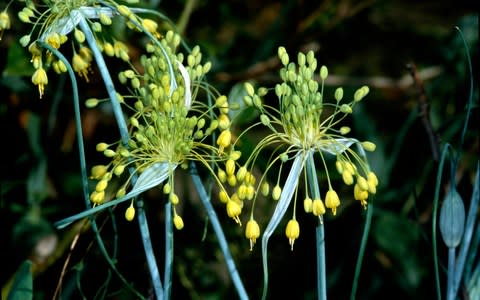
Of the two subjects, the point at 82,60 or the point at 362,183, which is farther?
the point at 82,60

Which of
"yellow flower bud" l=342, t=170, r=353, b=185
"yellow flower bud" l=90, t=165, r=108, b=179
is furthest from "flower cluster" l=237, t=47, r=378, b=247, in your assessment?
"yellow flower bud" l=90, t=165, r=108, b=179

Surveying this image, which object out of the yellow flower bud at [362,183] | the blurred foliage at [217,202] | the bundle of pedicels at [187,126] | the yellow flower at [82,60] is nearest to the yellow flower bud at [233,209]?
the bundle of pedicels at [187,126]

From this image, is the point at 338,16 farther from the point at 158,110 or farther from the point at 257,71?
the point at 158,110

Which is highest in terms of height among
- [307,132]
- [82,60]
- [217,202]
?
[82,60]

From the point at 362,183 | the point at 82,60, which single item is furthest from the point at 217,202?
the point at 362,183

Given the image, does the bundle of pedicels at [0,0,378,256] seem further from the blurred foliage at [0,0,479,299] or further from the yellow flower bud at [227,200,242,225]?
the blurred foliage at [0,0,479,299]

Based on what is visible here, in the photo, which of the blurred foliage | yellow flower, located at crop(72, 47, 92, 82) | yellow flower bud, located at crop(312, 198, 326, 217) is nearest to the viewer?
yellow flower bud, located at crop(312, 198, 326, 217)

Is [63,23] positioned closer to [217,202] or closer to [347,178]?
[347,178]

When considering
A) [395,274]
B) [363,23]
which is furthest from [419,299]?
[363,23]

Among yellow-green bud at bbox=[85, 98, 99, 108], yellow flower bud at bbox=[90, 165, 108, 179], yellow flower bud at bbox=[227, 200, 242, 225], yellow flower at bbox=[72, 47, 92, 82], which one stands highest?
yellow flower at bbox=[72, 47, 92, 82]
